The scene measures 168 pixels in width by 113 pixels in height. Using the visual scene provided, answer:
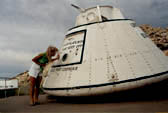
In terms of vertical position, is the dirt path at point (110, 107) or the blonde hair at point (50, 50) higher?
the blonde hair at point (50, 50)

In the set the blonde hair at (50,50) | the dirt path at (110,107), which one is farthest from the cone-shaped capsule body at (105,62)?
the blonde hair at (50,50)

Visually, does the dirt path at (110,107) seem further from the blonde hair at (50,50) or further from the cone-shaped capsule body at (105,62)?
the blonde hair at (50,50)

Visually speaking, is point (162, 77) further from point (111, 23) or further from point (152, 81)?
point (111, 23)

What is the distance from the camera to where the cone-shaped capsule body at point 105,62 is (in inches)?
88.4

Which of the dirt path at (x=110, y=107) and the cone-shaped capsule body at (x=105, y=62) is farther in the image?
the cone-shaped capsule body at (x=105, y=62)

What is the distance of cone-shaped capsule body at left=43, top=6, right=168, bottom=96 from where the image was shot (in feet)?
7.36

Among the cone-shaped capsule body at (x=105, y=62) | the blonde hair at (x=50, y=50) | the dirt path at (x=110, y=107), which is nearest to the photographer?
the dirt path at (x=110, y=107)

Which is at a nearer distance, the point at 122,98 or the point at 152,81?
the point at 152,81

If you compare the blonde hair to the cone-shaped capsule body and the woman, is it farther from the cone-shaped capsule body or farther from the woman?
the cone-shaped capsule body

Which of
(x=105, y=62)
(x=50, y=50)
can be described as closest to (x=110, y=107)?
(x=105, y=62)

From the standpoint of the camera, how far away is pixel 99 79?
2.29 m

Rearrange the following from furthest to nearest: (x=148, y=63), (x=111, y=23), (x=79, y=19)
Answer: (x=79, y=19), (x=111, y=23), (x=148, y=63)

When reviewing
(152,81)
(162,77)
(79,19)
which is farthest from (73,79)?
(79,19)

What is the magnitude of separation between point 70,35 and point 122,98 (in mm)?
1584
